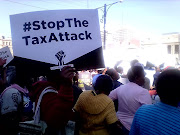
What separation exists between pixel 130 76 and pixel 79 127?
3.56ft

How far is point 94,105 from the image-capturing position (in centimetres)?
210

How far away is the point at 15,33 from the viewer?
157 cm

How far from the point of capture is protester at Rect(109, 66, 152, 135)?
2490 millimetres

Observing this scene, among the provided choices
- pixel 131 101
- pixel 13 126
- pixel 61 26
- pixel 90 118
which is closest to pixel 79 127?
pixel 90 118

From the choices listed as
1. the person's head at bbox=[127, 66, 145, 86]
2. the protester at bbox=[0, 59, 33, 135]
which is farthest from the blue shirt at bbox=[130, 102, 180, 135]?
the protester at bbox=[0, 59, 33, 135]

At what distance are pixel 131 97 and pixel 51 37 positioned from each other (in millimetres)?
1456

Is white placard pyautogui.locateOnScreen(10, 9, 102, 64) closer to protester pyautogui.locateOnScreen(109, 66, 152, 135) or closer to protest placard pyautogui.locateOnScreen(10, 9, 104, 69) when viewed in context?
protest placard pyautogui.locateOnScreen(10, 9, 104, 69)

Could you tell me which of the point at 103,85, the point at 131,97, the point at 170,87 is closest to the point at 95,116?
the point at 103,85

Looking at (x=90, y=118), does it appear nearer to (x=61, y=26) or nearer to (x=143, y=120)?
(x=143, y=120)

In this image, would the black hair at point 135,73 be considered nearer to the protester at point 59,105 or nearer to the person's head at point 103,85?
the person's head at point 103,85

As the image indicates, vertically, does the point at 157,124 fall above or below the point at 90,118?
above

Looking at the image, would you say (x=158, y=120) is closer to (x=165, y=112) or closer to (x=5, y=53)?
(x=165, y=112)

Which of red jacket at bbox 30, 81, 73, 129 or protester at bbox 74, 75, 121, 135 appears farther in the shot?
protester at bbox 74, 75, 121, 135

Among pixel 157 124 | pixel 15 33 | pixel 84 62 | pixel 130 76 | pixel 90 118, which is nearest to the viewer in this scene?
pixel 157 124
